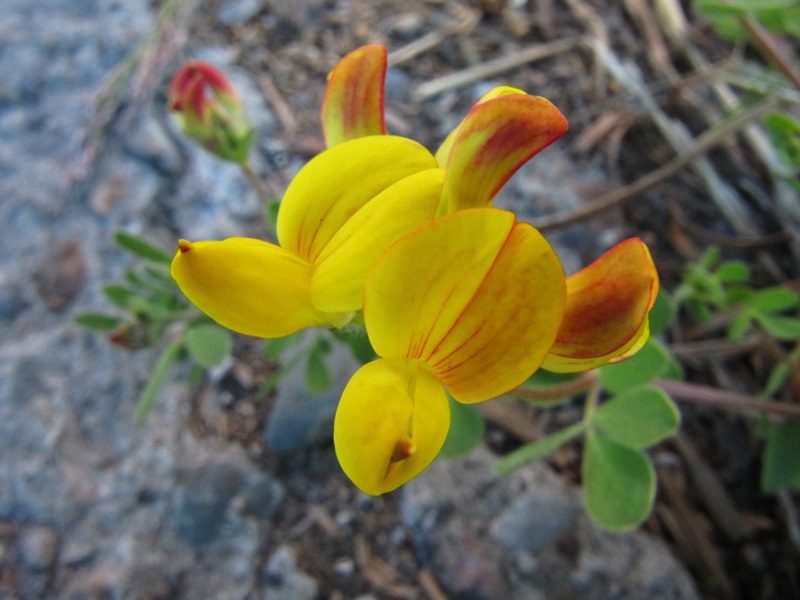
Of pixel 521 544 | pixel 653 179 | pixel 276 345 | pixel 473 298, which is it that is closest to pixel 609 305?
pixel 473 298

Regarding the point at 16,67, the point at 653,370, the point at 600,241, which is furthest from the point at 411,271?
the point at 16,67

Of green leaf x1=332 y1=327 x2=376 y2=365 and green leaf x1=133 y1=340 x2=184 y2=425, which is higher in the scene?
green leaf x1=332 y1=327 x2=376 y2=365

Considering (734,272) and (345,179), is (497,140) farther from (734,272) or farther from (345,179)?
(734,272)

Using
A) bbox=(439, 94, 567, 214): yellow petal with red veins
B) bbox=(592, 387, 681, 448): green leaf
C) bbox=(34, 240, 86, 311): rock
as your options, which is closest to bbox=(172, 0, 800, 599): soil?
bbox=(592, 387, 681, 448): green leaf

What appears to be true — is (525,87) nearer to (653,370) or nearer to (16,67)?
(653,370)

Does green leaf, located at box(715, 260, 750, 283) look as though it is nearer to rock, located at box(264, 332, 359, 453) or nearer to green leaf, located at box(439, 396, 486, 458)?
green leaf, located at box(439, 396, 486, 458)

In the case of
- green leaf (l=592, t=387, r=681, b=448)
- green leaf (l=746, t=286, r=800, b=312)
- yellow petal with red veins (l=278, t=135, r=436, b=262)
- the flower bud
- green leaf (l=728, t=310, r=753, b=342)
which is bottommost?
green leaf (l=728, t=310, r=753, b=342)

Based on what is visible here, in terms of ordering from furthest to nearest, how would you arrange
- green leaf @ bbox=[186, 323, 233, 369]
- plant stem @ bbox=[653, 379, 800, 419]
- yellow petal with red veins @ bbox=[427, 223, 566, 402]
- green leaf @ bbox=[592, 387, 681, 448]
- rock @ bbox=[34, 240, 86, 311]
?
rock @ bbox=[34, 240, 86, 311] < plant stem @ bbox=[653, 379, 800, 419] < green leaf @ bbox=[186, 323, 233, 369] < green leaf @ bbox=[592, 387, 681, 448] < yellow petal with red veins @ bbox=[427, 223, 566, 402]

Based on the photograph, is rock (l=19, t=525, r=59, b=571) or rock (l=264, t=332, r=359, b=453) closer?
rock (l=19, t=525, r=59, b=571)

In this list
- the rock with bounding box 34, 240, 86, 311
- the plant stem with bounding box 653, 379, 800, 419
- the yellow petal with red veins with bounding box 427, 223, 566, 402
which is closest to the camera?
the yellow petal with red veins with bounding box 427, 223, 566, 402
